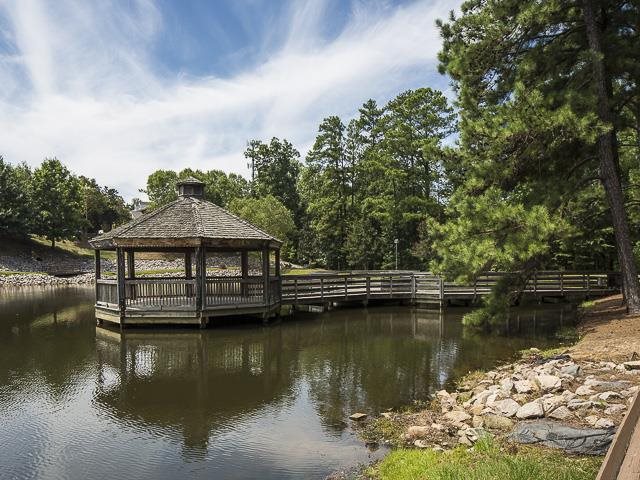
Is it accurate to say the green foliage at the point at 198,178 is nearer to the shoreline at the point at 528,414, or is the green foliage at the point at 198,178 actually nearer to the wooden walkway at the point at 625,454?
the shoreline at the point at 528,414

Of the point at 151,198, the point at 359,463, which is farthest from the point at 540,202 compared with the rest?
the point at 151,198

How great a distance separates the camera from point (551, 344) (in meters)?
13.6

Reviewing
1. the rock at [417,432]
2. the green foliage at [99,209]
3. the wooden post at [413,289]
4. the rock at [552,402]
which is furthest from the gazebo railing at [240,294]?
the green foliage at [99,209]

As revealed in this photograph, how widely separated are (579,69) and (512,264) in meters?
5.89

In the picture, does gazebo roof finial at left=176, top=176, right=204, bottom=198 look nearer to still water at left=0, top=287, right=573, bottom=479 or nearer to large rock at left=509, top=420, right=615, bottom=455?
still water at left=0, top=287, right=573, bottom=479

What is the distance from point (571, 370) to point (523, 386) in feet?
3.45

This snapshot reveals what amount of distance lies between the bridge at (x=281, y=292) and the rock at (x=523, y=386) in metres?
7.31

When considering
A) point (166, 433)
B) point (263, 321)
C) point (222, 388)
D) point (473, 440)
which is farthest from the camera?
point (263, 321)

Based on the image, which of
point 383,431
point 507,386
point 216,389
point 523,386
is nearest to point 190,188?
point 216,389

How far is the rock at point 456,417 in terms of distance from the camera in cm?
733

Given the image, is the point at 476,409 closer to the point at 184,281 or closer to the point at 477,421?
the point at 477,421

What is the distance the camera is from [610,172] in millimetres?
12930

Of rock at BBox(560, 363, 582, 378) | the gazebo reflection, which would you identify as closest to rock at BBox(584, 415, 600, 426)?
rock at BBox(560, 363, 582, 378)

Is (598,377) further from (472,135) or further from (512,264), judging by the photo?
(472,135)
